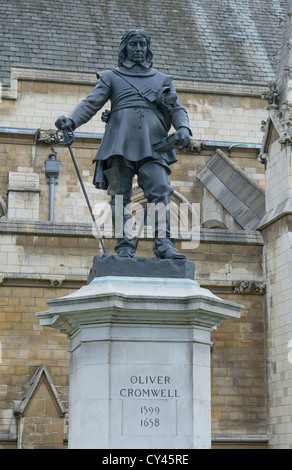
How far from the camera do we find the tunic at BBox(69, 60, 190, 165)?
10.3 meters

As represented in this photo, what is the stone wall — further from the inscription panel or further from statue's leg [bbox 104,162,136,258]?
the inscription panel

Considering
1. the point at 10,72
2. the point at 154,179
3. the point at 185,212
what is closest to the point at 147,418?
the point at 154,179

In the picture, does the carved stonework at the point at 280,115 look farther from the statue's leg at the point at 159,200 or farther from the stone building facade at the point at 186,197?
the statue's leg at the point at 159,200

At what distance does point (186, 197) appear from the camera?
25.3 meters

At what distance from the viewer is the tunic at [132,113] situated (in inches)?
405

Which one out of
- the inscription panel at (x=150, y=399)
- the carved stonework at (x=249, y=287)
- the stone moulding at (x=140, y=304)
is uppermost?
the carved stonework at (x=249, y=287)

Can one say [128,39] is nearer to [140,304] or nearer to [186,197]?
[140,304]

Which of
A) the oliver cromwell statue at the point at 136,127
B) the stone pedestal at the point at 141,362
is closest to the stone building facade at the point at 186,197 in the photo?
the oliver cromwell statue at the point at 136,127

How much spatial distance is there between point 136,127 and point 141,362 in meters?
2.42

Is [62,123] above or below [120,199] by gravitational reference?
above

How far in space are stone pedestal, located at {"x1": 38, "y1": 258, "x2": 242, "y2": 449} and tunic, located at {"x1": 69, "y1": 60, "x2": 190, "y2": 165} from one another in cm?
139

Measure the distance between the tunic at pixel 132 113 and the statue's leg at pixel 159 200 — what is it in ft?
0.49

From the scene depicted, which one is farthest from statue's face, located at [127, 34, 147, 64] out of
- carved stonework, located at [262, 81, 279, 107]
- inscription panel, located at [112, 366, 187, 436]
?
carved stonework, located at [262, 81, 279, 107]

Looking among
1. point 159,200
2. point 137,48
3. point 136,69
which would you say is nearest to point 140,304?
point 159,200
